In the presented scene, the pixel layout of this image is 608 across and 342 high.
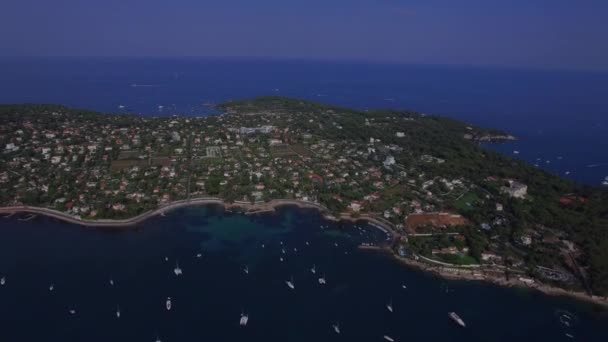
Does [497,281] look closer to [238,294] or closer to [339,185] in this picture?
[238,294]

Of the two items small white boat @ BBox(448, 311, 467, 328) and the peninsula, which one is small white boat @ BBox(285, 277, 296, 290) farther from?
small white boat @ BBox(448, 311, 467, 328)

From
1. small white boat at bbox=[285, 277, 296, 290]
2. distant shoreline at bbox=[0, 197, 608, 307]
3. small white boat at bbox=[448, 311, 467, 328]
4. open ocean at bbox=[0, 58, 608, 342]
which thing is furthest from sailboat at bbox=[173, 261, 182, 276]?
small white boat at bbox=[448, 311, 467, 328]

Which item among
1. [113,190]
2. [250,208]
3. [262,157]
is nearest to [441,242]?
[250,208]

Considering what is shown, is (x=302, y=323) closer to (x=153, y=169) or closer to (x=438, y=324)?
(x=438, y=324)

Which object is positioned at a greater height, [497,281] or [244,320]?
[497,281]

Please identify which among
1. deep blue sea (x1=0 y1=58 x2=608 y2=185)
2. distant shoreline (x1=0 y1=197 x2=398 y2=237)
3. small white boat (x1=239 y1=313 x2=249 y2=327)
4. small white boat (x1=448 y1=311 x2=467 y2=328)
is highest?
deep blue sea (x1=0 y1=58 x2=608 y2=185)

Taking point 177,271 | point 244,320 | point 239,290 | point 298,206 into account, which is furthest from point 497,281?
point 177,271
